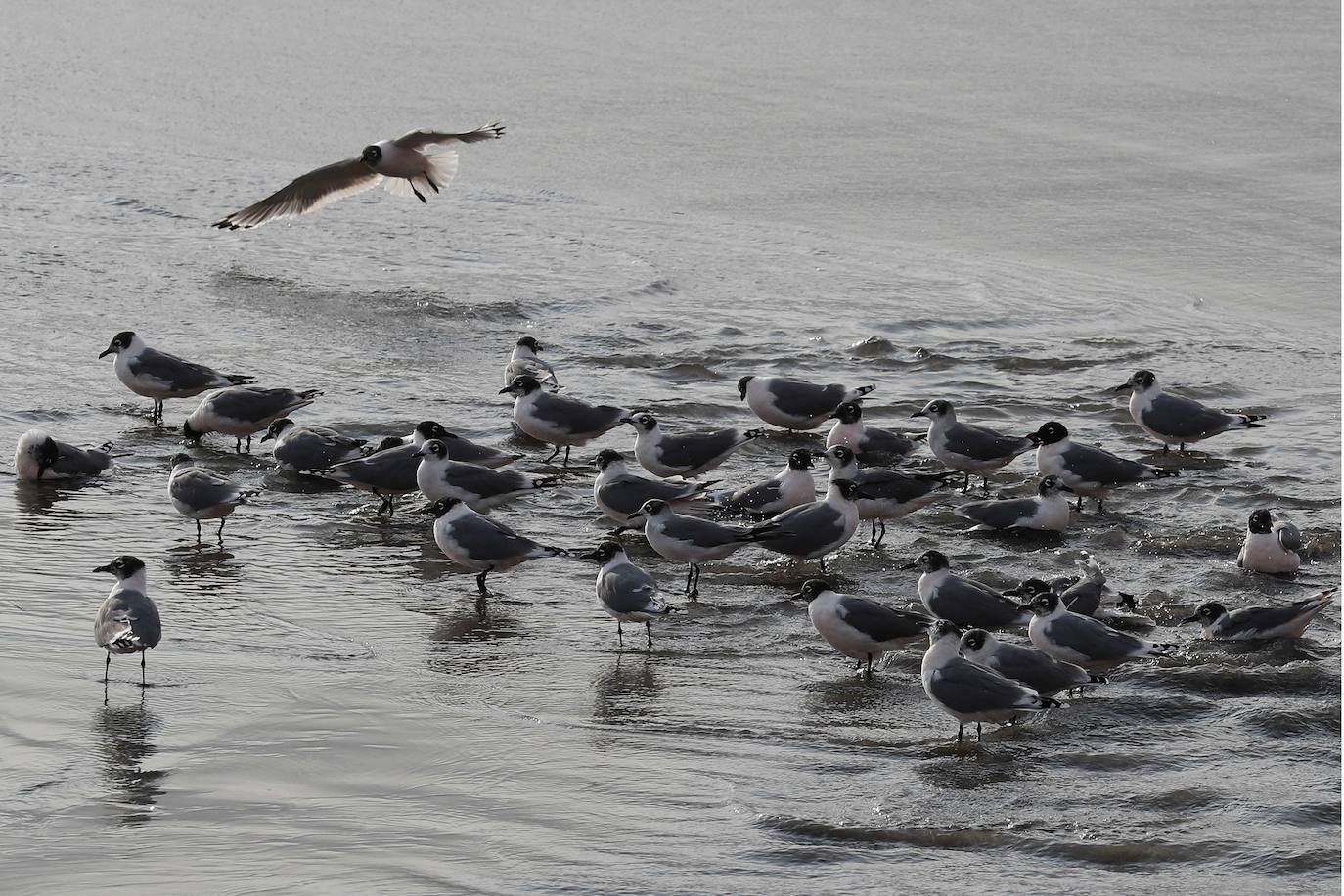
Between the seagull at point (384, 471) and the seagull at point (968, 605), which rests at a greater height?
the seagull at point (384, 471)

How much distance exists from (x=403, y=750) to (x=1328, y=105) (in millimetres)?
15764

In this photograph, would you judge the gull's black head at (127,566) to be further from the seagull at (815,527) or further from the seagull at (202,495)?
the seagull at (815,527)

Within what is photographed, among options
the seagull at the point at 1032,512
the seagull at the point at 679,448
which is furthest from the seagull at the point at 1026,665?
the seagull at the point at 679,448

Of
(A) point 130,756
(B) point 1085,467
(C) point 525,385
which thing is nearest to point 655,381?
(C) point 525,385

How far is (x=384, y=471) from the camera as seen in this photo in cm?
1022

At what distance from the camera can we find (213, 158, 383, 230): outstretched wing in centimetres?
1562

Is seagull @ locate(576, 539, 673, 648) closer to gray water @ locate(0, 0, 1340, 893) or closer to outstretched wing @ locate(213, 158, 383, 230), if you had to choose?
gray water @ locate(0, 0, 1340, 893)

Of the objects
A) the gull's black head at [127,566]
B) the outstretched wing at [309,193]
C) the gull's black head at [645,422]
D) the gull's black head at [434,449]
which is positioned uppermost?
the outstretched wing at [309,193]

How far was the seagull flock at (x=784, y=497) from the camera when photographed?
7.90 m

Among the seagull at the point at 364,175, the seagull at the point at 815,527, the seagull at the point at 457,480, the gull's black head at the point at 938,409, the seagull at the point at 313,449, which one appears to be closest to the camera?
the seagull at the point at 815,527

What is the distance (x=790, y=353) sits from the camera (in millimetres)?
13328

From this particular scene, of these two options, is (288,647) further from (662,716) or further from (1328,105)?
(1328,105)

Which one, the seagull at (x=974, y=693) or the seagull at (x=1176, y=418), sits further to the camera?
the seagull at (x=1176, y=418)

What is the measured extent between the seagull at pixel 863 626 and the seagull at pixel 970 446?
2.83 metres
